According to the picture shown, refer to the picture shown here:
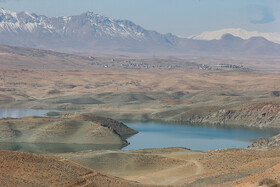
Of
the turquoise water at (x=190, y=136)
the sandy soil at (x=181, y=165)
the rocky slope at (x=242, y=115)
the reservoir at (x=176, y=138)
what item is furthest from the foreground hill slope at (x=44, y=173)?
the rocky slope at (x=242, y=115)

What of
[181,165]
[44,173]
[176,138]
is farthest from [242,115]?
[44,173]

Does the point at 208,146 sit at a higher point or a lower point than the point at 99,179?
lower

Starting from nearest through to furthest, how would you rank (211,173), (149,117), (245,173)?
(245,173), (211,173), (149,117)

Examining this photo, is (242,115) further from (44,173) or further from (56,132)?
(44,173)

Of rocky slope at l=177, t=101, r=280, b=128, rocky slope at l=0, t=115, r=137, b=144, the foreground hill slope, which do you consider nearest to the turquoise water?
rocky slope at l=0, t=115, r=137, b=144

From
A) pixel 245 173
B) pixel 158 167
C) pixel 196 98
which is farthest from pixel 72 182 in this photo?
pixel 196 98

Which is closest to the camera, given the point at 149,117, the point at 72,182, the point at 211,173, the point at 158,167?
the point at 72,182

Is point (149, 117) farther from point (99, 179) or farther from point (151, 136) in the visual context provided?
point (99, 179)

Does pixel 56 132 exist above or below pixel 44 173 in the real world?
below
